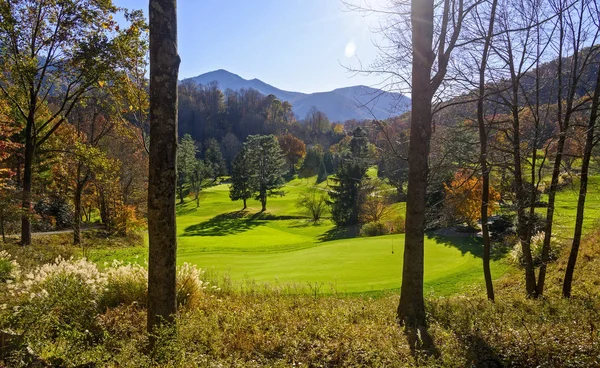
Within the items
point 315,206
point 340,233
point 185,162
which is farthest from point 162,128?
point 185,162

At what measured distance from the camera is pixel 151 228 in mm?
3857

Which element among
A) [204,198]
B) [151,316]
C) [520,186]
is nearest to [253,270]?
[151,316]

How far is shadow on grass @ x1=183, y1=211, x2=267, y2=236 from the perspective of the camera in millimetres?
31859

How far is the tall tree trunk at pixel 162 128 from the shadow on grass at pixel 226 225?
2750 centimetres

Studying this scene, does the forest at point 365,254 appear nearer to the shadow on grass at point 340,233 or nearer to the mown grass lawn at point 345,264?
the mown grass lawn at point 345,264

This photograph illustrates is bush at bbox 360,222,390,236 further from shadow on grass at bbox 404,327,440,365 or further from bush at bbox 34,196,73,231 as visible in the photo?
shadow on grass at bbox 404,327,440,365

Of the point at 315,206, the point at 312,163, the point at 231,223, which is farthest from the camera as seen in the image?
the point at 312,163

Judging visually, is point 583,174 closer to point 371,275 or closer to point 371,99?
point 371,99

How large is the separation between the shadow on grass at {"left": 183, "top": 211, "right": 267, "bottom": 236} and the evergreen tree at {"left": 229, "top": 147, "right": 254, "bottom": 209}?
101 inches

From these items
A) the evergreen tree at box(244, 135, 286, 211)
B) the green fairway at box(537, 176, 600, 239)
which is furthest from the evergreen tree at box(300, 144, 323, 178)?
the green fairway at box(537, 176, 600, 239)

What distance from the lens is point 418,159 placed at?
5168 millimetres

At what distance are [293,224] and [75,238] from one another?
22.8 metres

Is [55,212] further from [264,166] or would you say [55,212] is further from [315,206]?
[264,166]

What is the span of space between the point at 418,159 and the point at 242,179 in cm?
4008
